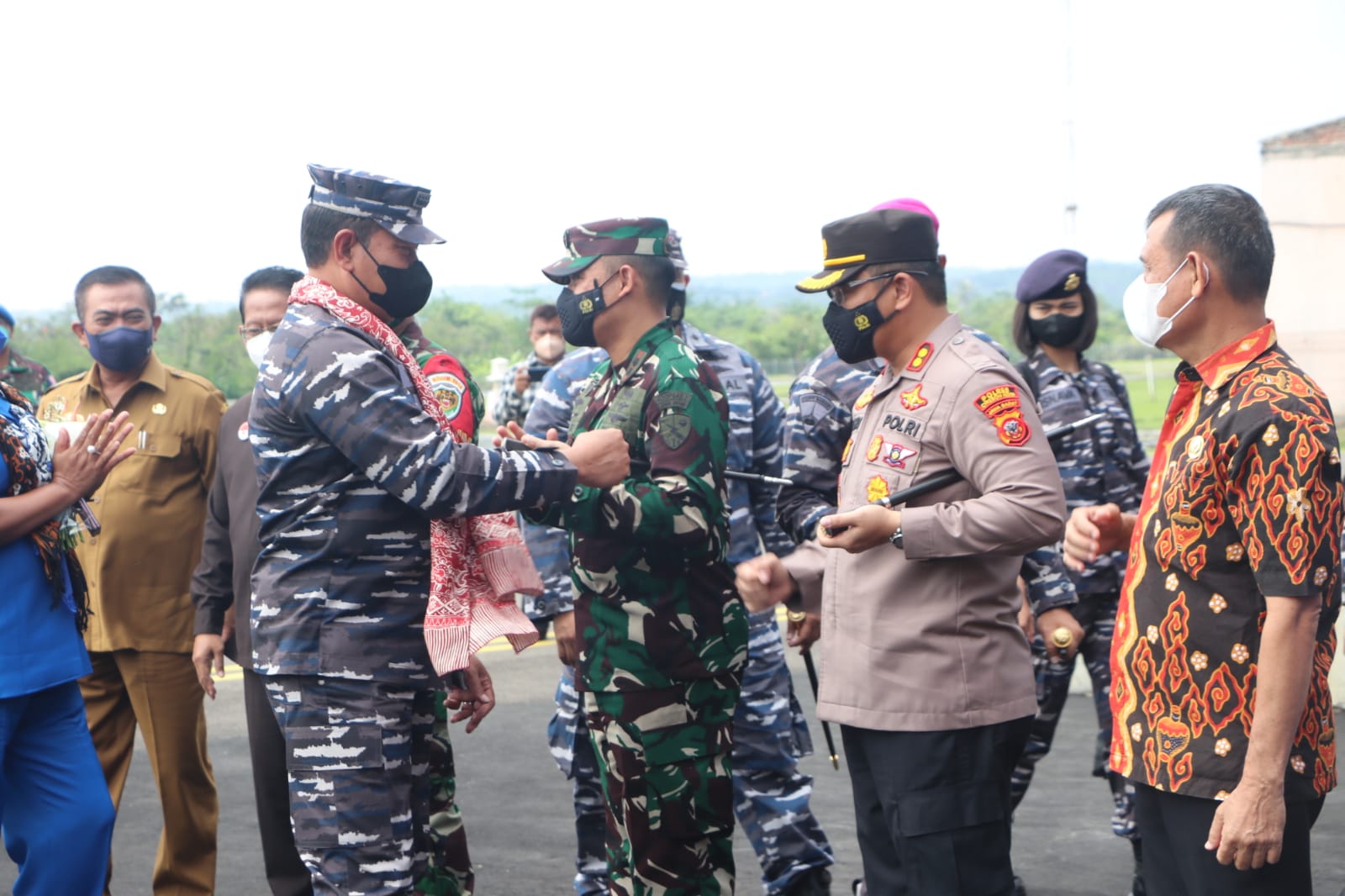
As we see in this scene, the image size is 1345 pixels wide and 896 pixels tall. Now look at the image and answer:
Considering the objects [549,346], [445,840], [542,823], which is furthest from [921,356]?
[549,346]

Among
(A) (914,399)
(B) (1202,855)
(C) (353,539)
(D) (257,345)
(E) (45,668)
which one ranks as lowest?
(B) (1202,855)

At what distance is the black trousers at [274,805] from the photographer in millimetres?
4332

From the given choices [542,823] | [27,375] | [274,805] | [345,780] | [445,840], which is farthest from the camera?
[27,375]

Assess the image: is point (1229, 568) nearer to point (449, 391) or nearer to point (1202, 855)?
point (1202, 855)

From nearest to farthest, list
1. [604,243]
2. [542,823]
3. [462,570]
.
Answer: [462,570] < [604,243] < [542,823]

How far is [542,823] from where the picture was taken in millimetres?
6035

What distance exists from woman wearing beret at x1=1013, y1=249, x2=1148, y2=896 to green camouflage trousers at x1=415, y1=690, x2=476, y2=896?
208cm

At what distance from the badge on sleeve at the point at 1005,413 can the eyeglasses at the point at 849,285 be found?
42cm

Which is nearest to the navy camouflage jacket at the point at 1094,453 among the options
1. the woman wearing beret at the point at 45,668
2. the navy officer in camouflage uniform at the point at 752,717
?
the navy officer in camouflage uniform at the point at 752,717

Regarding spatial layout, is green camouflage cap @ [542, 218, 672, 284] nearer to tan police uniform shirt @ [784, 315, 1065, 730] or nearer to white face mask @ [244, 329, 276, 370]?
tan police uniform shirt @ [784, 315, 1065, 730]

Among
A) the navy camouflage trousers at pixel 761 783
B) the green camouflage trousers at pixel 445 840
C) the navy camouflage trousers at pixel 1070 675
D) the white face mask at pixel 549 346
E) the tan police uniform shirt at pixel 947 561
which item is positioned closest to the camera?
the tan police uniform shirt at pixel 947 561

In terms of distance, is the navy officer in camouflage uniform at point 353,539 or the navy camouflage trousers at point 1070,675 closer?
the navy officer in camouflage uniform at point 353,539

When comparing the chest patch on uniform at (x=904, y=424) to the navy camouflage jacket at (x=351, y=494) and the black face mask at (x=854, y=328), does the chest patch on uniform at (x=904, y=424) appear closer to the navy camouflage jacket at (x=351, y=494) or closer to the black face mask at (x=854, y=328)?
the black face mask at (x=854, y=328)

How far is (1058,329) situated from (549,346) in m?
5.31
